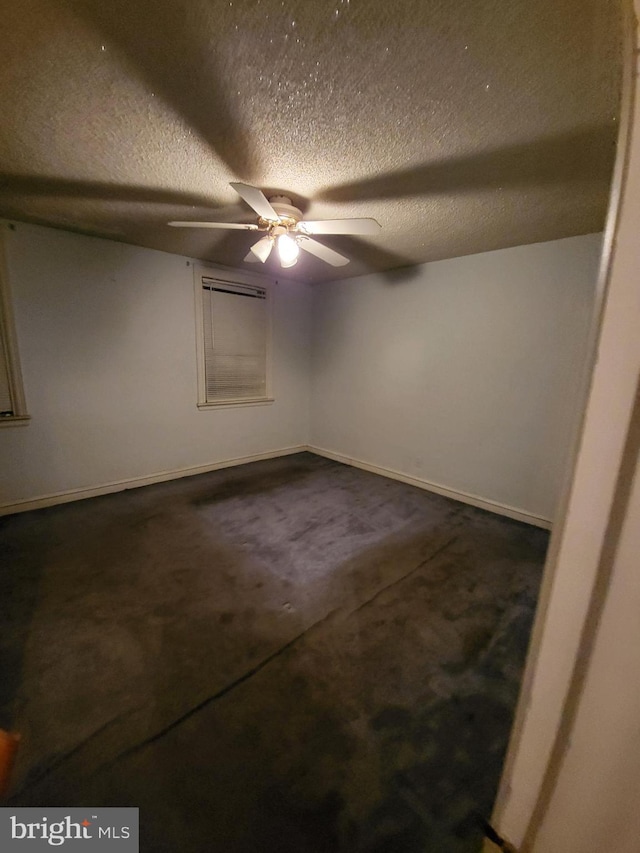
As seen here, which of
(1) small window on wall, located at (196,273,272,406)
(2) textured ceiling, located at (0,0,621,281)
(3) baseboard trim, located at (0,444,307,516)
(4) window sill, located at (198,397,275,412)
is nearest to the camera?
(2) textured ceiling, located at (0,0,621,281)

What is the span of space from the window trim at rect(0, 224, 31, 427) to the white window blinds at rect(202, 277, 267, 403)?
1.56 m

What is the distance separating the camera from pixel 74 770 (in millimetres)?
1062

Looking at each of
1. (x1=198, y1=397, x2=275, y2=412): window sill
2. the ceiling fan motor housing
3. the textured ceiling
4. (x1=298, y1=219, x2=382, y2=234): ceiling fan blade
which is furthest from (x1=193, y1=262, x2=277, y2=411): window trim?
(x1=298, y1=219, x2=382, y2=234): ceiling fan blade

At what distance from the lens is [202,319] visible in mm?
3492

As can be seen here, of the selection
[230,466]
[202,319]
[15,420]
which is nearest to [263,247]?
[202,319]

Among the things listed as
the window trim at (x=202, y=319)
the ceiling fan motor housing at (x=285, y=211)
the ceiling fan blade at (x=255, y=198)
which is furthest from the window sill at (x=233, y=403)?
the ceiling fan blade at (x=255, y=198)

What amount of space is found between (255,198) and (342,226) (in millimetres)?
555

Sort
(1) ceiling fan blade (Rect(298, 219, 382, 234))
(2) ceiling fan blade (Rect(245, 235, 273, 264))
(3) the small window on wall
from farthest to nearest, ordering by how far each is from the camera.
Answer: (3) the small window on wall
(2) ceiling fan blade (Rect(245, 235, 273, 264))
(1) ceiling fan blade (Rect(298, 219, 382, 234))

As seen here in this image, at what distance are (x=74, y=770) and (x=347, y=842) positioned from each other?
0.92 m

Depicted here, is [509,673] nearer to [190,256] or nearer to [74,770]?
[74,770]

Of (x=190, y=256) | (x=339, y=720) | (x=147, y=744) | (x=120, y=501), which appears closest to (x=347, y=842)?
(x=339, y=720)

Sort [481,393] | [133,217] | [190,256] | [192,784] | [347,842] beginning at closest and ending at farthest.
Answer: [347,842] → [192,784] → [133,217] → [481,393] → [190,256]

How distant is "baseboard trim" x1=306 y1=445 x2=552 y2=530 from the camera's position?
2.80 metres

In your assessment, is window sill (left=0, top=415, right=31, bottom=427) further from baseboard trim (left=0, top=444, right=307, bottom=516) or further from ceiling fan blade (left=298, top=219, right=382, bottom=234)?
ceiling fan blade (left=298, top=219, right=382, bottom=234)
